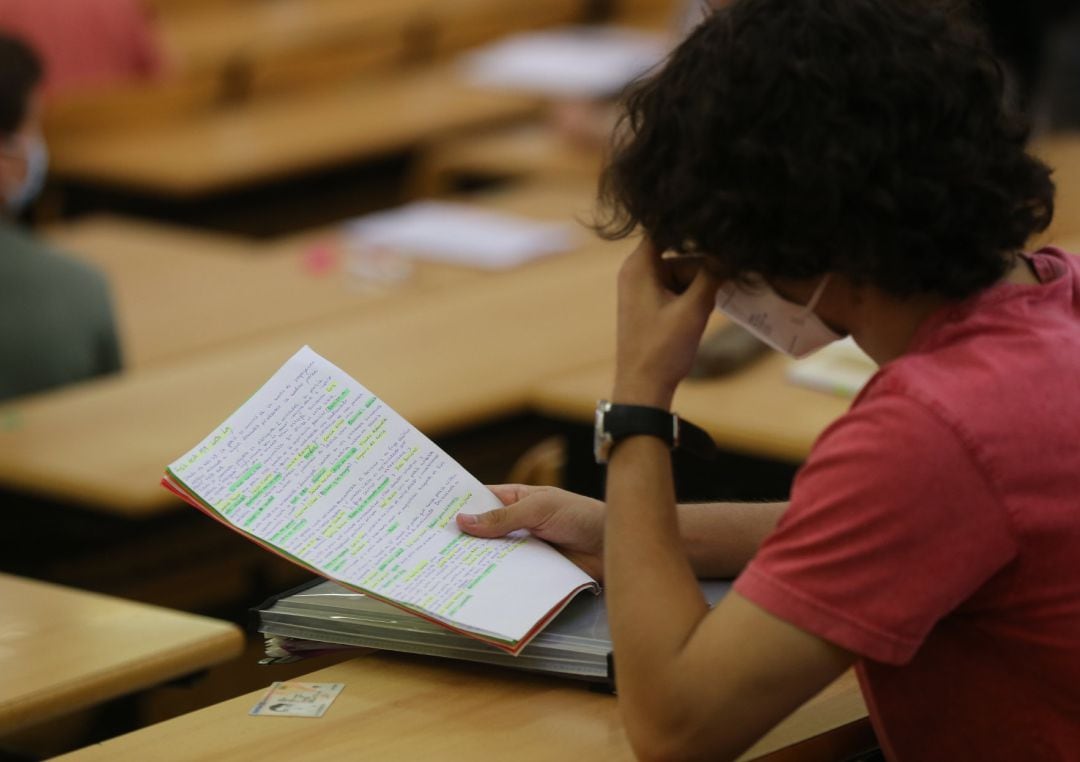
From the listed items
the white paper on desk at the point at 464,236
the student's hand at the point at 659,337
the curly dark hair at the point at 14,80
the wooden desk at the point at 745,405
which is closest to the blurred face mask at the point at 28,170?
the curly dark hair at the point at 14,80

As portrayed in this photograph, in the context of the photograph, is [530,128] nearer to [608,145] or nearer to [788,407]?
[788,407]

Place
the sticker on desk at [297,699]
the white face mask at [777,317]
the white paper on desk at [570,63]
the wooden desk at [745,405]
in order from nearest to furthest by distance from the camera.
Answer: the white face mask at [777,317]
the sticker on desk at [297,699]
the wooden desk at [745,405]
the white paper on desk at [570,63]

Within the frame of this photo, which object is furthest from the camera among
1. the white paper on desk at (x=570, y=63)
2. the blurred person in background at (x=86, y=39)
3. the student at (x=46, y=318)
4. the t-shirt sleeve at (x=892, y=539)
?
the white paper on desk at (x=570, y=63)

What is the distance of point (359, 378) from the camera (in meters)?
2.71

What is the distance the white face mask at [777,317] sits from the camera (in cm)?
134

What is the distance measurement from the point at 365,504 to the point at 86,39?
3.34 metres

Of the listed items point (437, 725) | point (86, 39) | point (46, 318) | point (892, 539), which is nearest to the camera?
point (892, 539)

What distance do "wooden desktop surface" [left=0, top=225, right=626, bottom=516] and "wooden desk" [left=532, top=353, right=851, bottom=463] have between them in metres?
0.08

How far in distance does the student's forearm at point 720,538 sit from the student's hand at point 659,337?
0.75 feet

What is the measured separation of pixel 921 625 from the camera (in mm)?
1213

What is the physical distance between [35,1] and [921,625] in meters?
3.71

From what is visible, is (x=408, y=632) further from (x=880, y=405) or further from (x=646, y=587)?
(x=880, y=405)

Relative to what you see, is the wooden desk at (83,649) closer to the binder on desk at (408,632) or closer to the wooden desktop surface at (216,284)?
the binder on desk at (408,632)

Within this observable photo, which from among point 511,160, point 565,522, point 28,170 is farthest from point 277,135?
point 565,522
